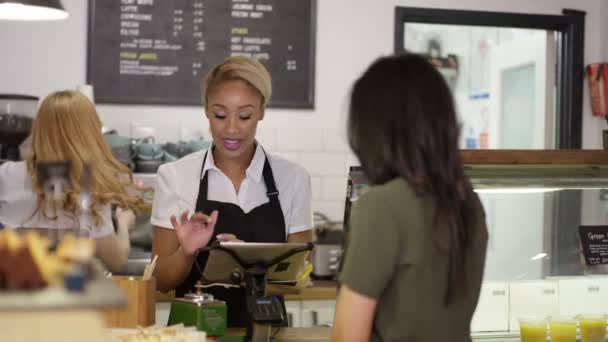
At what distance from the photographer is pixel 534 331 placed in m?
2.33

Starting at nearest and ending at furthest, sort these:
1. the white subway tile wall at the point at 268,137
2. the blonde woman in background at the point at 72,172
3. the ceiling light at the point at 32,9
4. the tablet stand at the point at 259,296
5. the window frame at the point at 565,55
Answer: the tablet stand at the point at 259,296 < the blonde woman in background at the point at 72,172 < the ceiling light at the point at 32,9 < the white subway tile wall at the point at 268,137 < the window frame at the point at 565,55

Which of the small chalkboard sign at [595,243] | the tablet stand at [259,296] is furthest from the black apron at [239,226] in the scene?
the small chalkboard sign at [595,243]

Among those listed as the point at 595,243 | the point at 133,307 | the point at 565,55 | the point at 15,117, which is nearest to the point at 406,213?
the point at 133,307

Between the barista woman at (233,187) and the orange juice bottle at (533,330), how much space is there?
738mm

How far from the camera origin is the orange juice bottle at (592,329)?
7.71 feet

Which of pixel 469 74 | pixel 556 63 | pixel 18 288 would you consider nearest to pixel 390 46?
pixel 556 63

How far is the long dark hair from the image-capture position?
1543 mm

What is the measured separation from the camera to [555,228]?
253cm

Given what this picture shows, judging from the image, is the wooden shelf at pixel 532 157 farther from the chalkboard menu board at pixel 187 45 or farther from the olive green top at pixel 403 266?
the chalkboard menu board at pixel 187 45

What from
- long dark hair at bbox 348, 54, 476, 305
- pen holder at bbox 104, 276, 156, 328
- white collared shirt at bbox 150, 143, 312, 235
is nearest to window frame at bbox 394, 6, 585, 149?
white collared shirt at bbox 150, 143, 312, 235

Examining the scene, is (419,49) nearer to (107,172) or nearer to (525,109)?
(525,109)

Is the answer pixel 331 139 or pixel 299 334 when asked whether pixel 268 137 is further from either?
pixel 299 334

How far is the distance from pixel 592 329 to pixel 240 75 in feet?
3.97

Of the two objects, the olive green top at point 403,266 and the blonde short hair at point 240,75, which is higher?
the blonde short hair at point 240,75
